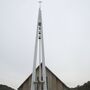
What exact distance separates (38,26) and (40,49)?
2.27 m

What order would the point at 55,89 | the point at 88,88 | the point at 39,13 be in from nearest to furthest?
the point at 39,13 < the point at 55,89 < the point at 88,88

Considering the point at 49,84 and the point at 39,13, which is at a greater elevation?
the point at 39,13

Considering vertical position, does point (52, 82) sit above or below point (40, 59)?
below

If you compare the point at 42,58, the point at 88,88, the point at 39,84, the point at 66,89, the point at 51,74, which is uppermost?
the point at 42,58

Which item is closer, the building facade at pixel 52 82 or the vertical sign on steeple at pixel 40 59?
the vertical sign on steeple at pixel 40 59

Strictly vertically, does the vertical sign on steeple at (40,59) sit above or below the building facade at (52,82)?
above

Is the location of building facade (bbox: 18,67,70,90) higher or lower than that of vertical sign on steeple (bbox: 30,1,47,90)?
lower

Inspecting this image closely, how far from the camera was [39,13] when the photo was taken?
2025cm

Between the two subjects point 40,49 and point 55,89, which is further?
point 55,89

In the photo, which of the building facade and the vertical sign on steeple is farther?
the building facade

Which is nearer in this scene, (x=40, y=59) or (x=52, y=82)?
(x=40, y=59)

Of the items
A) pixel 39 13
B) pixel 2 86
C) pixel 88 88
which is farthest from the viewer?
pixel 2 86

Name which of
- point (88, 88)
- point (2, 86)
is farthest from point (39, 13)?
point (2, 86)

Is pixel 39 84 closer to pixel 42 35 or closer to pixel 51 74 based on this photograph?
pixel 42 35
